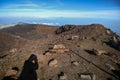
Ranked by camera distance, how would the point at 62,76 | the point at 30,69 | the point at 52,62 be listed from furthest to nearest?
the point at 52,62 → the point at 30,69 → the point at 62,76

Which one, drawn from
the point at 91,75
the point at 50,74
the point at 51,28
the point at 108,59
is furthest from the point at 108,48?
the point at 51,28

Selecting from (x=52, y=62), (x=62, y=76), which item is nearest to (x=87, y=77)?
(x=62, y=76)

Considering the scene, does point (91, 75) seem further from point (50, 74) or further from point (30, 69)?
point (30, 69)

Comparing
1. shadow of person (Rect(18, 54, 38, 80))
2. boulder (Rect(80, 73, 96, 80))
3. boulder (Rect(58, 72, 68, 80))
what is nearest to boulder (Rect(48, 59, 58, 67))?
shadow of person (Rect(18, 54, 38, 80))

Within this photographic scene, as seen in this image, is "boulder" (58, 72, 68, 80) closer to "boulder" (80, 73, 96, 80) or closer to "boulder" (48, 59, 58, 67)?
"boulder" (80, 73, 96, 80)

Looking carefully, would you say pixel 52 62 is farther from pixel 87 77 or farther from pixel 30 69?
pixel 87 77

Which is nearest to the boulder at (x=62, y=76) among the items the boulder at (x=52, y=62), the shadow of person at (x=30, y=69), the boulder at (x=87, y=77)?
the boulder at (x=87, y=77)

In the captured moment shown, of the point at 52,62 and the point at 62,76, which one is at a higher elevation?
the point at 52,62

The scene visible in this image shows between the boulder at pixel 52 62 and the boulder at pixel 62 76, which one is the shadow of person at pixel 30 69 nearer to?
the boulder at pixel 52 62
